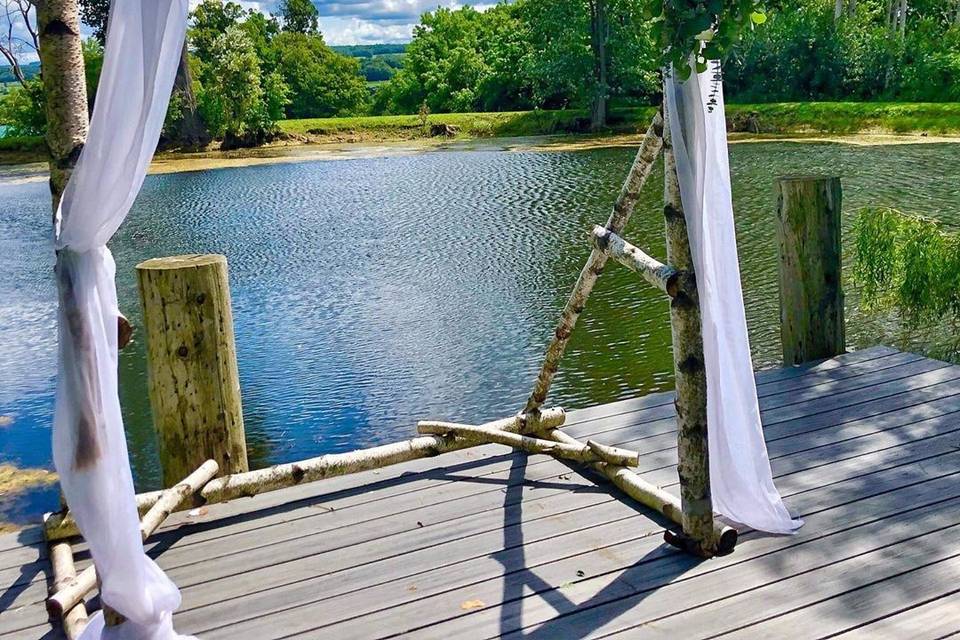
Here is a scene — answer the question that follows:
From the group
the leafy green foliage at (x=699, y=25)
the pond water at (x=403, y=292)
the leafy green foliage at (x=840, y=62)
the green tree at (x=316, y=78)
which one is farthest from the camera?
the green tree at (x=316, y=78)

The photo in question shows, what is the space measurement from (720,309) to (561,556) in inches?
40.3

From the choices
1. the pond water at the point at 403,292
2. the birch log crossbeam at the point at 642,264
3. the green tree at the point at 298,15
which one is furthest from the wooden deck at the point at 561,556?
the green tree at the point at 298,15

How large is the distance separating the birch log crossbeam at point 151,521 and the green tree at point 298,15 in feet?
161

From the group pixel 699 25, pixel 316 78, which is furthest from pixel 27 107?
pixel 699 25

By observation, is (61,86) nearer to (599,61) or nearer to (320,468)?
(320,468)

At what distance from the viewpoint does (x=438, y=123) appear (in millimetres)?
32406

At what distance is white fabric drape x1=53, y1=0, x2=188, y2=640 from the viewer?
2.53 m

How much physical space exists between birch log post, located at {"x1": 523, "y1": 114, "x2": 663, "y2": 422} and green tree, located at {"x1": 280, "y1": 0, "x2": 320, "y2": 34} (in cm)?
4861

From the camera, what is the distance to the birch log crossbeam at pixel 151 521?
9.90 ft

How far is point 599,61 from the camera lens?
31031 mm

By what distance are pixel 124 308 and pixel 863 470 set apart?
26.8ft

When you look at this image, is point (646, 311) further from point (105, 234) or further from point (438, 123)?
point (438, 123)

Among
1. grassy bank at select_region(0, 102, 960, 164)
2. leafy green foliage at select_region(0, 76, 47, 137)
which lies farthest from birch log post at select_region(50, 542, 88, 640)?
leafy green foliage at select_region(0, 76, 47, 137)

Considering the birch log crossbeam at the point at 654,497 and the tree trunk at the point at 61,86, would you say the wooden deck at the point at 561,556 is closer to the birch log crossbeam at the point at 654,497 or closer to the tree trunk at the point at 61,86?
the birch log crossbeam at the point at 654,497
